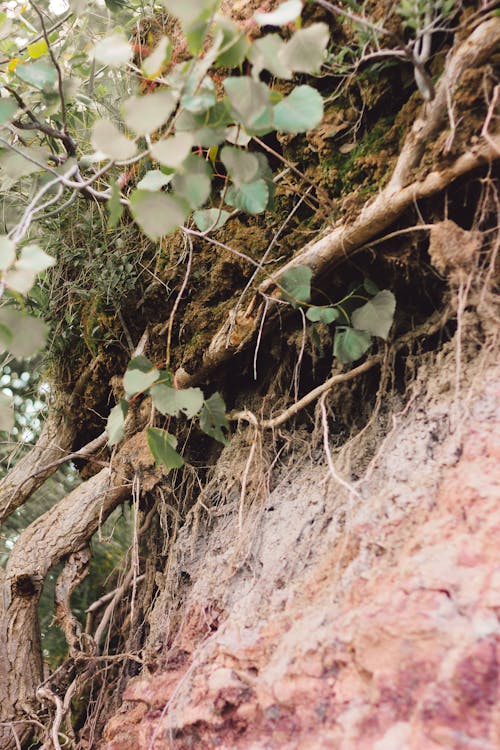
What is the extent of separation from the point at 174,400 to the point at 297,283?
290 millimetres

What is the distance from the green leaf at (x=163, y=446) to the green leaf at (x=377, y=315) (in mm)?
378

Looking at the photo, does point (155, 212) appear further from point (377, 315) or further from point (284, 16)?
point (377, 315)

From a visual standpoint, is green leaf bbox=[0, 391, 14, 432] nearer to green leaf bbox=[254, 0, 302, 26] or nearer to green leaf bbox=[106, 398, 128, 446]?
green leaf bbox=[106, 398, 128, 446]

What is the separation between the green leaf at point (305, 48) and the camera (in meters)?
0.74

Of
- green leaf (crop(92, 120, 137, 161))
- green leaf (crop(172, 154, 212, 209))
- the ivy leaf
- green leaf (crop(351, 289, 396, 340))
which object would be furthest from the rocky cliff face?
green leaf (crop(92, 120, 137, 161))

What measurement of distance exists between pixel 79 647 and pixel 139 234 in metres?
0.99

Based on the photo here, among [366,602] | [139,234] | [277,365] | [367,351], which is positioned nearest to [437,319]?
[367,351]

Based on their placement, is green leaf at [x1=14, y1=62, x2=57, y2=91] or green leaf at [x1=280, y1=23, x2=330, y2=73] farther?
green leaf at [x1=14, y1=62, x2=57, y2=91]

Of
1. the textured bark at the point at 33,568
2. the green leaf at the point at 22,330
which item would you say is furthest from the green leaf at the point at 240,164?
the textured bark at the point at 33,568

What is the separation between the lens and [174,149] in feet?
2.31

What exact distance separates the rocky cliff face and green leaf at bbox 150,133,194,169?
1.62 feet

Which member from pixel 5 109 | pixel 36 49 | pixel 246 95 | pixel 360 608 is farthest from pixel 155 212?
pixel 36 49

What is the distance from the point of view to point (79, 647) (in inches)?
52.2

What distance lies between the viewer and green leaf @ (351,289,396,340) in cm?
94
